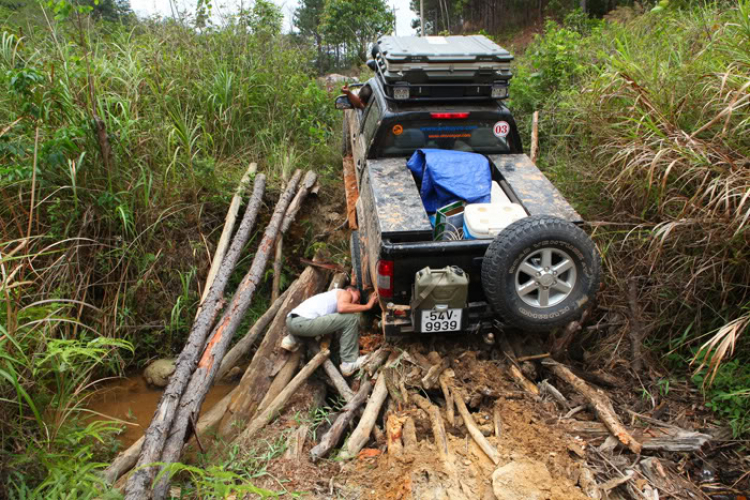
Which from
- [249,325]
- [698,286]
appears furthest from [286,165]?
[698,286]

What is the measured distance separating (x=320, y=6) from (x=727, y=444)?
2123cm

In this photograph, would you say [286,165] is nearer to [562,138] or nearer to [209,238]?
[209,238]

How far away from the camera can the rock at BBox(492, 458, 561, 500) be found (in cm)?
277

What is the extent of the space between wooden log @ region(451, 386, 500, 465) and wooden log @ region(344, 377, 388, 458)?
1.76 ft

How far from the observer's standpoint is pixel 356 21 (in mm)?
14070

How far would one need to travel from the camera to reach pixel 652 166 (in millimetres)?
3910

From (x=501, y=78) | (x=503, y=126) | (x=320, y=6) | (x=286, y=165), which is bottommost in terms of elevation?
(x=286, y=165)

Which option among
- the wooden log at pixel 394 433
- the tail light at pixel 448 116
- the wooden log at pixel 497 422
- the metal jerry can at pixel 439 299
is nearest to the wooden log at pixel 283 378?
the wooden log at pixel 394 433

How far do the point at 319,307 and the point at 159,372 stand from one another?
6.17 feet

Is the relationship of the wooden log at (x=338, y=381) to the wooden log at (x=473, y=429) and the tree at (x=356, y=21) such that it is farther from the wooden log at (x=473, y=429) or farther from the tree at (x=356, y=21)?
the tree at (x=356, y=21)

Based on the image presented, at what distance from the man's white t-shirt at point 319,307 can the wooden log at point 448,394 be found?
4.15 feet

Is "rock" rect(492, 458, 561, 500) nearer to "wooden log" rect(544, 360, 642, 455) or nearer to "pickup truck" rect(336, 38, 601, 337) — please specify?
"wooden log" rect(544, 360, 642, 455)

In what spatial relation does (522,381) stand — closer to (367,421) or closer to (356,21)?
(367,421)

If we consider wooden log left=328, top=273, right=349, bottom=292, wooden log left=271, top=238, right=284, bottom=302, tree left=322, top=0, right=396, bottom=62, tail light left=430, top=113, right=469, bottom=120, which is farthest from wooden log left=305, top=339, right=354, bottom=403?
tree left=322, top=0, right=396, bottom=62
